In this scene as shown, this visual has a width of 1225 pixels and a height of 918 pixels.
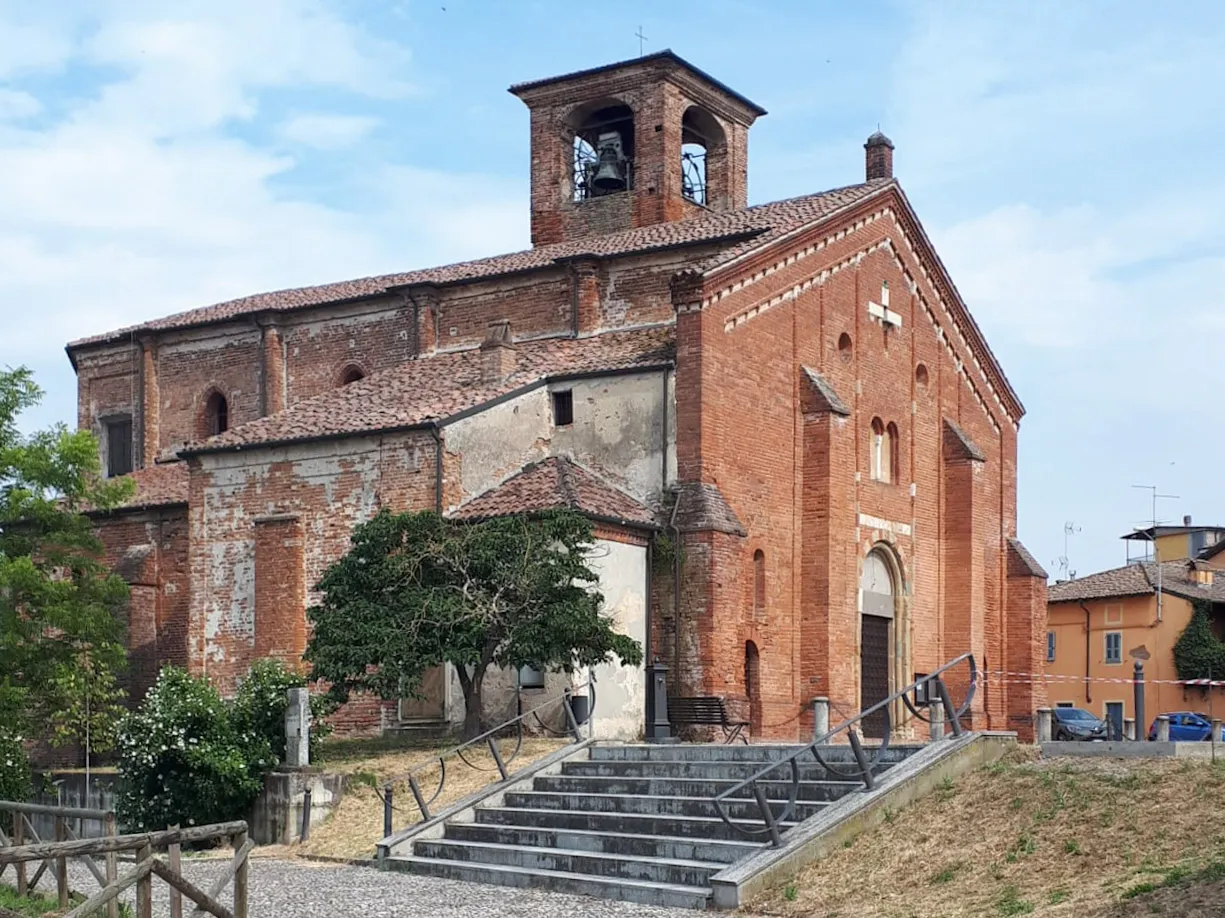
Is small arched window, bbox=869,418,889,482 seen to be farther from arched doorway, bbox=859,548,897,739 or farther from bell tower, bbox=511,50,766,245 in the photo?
bell tower, bbox=511,50,766,245

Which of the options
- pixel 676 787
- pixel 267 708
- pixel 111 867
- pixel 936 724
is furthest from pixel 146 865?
A: pixel 267 708

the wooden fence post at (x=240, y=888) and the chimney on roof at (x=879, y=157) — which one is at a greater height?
the chimney on roof at (x=879, y=157)

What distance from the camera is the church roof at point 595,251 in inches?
1270

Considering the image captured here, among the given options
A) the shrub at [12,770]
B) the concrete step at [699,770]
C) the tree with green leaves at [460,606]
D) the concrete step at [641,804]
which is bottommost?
the shrub at [12,770]

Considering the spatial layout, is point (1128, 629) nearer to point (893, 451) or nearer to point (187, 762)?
point (893, 451)

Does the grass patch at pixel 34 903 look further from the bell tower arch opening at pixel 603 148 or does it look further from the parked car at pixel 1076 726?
the bell tower arch opening at pixel 603 148

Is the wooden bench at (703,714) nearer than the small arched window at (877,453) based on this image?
Yes

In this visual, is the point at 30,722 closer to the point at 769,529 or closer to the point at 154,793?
the point at 154,793

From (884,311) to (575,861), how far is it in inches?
763

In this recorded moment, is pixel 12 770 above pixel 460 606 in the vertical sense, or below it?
below

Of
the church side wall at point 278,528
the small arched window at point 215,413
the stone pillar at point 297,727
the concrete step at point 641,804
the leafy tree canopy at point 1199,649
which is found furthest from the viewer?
the leafy tree canopy at point 1199,649

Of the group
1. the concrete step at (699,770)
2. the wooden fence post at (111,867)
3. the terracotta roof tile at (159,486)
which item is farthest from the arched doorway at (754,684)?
the wooden fence post at (111,867)

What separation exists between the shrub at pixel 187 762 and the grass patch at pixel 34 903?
655cm

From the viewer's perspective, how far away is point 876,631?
111 feet
